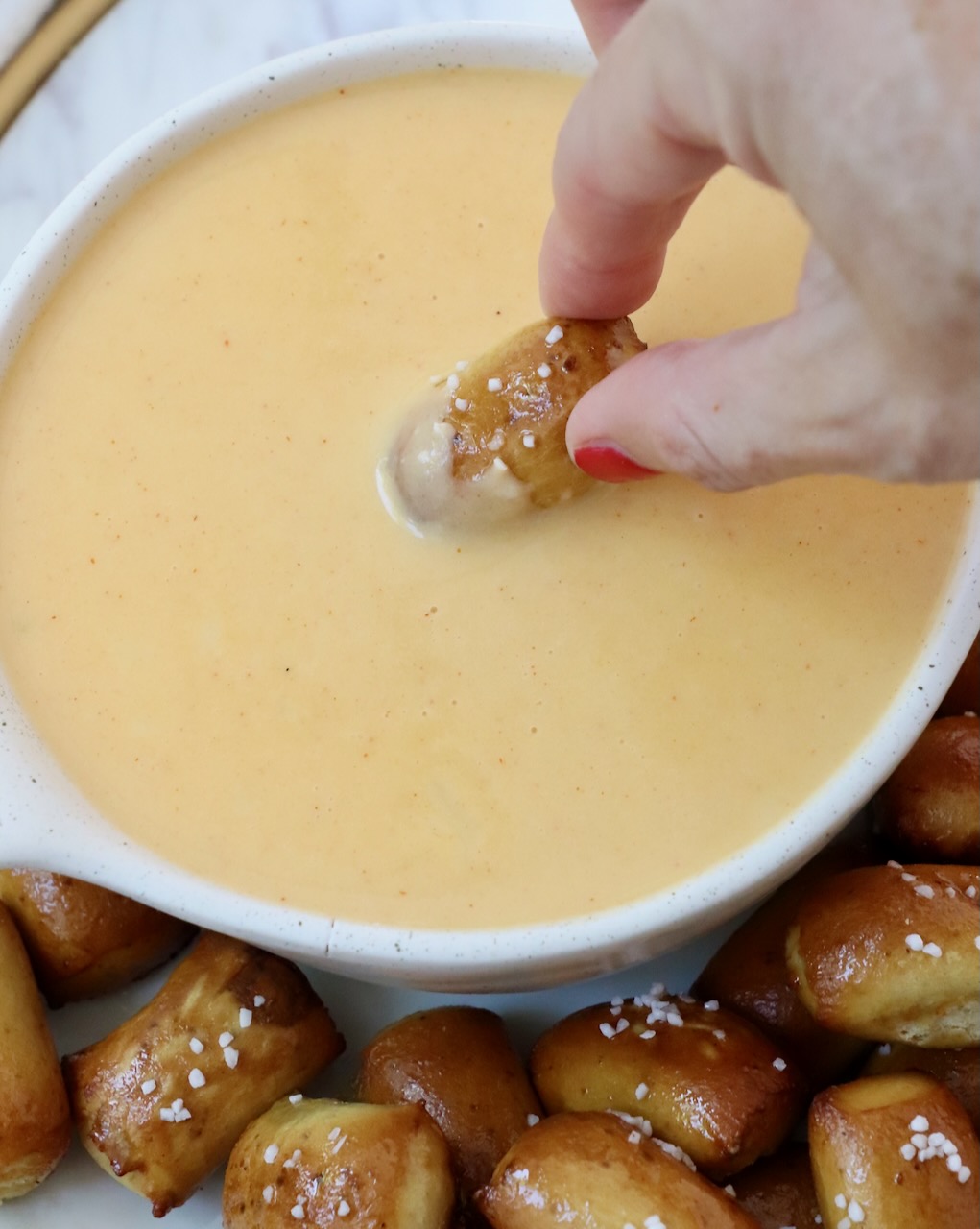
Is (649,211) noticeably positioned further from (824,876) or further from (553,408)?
(824,876)

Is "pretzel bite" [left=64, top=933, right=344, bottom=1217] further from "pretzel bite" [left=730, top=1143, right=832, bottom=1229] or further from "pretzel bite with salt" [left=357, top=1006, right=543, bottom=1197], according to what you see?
"pretzel bite" [left=730, top=1143, right=832, bottom=1229]

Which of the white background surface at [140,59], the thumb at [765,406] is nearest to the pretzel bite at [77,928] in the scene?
the thumb at [765,406]

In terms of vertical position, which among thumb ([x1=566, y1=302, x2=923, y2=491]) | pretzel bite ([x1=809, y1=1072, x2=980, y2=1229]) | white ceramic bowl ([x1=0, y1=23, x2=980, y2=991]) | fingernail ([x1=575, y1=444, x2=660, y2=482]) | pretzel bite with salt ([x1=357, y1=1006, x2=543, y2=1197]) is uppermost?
thumb ([x1=566, y1=302, x2=923, y2=491])

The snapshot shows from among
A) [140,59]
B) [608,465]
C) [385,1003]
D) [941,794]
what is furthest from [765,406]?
[140,59]

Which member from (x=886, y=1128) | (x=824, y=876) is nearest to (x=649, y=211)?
(x=824, y=876)

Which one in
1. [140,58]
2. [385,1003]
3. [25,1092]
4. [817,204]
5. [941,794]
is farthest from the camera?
[140,58]

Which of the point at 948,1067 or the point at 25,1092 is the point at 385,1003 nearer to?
the point at 25,1092

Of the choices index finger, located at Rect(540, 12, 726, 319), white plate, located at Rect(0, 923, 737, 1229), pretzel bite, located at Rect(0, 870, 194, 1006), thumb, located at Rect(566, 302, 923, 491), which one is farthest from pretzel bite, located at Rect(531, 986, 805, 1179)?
index finger, located at Rect(540, 12, 726, 319)
